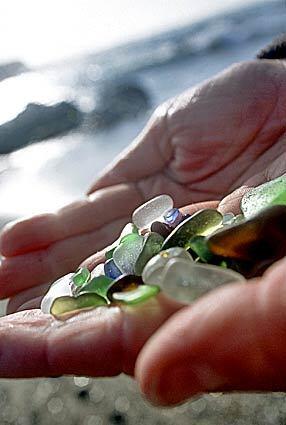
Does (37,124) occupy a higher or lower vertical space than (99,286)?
lower

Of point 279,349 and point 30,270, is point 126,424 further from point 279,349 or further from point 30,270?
point 279,349

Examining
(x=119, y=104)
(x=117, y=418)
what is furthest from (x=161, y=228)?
(x=119, y=104)

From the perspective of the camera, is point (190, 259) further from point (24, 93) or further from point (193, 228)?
point (24, 93)

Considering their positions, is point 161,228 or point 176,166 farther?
point 176,166

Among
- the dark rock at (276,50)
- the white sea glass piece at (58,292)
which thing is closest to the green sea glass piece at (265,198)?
the white sea glass piece at (58,292)

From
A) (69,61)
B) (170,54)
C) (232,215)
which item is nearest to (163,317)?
(232,215)

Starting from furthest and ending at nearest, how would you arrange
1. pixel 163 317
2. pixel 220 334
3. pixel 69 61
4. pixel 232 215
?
pixel 69 61, pixel 232 215, pixel 163 317, pixel 220 334

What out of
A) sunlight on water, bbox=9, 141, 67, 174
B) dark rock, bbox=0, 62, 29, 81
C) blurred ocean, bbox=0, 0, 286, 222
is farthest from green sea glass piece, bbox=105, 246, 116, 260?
dark rock, bbox=0, 62, 29, 81
